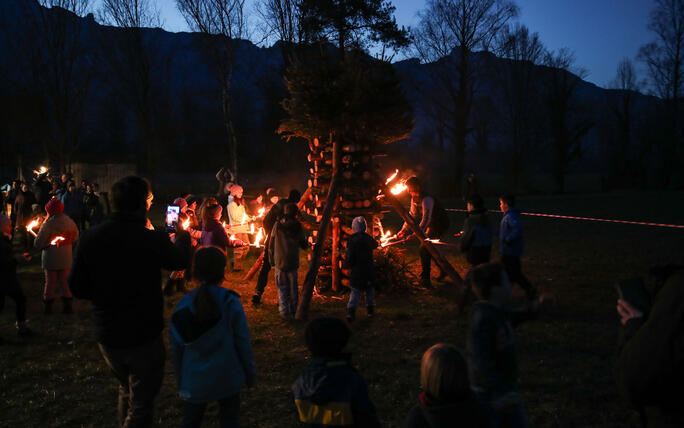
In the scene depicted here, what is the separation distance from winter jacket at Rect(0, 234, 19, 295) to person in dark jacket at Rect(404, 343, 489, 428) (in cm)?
608

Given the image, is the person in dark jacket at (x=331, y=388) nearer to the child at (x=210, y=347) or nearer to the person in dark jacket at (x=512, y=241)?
the child at (x=210, y=347)

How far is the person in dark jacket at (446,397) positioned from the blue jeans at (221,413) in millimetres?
1402

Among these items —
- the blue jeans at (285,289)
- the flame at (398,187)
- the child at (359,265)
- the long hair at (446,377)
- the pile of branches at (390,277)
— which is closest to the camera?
the long hair at (446,377)

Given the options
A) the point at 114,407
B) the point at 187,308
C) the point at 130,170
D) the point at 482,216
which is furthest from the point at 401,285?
the point at 130,170

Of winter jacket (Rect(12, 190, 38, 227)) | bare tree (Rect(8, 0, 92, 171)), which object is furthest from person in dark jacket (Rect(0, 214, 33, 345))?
bare tree (Rect(8, 0, 92, 171))

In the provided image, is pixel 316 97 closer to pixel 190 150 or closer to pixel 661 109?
pixel 661 109

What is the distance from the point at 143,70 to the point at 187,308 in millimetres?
30327

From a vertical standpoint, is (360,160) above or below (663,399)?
above

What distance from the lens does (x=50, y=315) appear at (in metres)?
7.71

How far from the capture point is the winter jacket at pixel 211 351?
10.1 ft

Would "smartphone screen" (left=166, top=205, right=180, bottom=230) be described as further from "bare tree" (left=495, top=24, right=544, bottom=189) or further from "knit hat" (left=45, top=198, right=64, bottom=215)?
"bare tree" (left=495, top=24, right=544, bottom=189)

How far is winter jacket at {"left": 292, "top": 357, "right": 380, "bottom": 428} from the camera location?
256 cm

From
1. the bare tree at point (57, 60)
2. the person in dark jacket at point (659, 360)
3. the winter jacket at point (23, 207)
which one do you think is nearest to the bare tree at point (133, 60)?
the bare tree at point (57, 60)

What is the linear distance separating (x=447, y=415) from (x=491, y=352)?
0.77 meters
